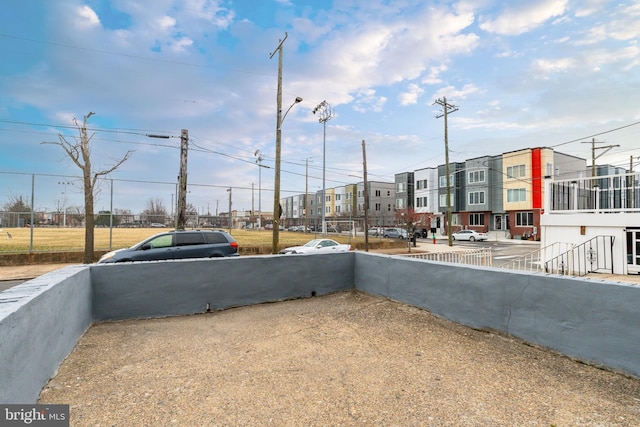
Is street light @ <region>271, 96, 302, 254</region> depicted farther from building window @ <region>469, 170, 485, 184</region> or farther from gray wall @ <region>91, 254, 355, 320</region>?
building window @ <region>469, 170, 485, 184</region>

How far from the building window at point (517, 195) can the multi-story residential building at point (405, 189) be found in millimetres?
18777

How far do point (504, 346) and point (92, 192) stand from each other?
15808 millimetres

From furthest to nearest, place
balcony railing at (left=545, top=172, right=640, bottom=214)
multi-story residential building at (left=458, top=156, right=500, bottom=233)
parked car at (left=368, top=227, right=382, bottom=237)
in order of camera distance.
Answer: multi-story residential building at (left=458, top=156, right=500, bottom=233), parked car at (left=368, top=227, right=382, bottom=237), balcony railing at (left=545, top=172, right=640, bottom=214)

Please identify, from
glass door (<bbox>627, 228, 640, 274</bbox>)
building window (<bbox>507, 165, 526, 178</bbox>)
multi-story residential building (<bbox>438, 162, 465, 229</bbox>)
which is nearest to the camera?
glass door (<bbox>627, 228, 640, 274</bbox>)

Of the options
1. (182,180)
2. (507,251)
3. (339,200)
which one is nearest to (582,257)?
(507,251)

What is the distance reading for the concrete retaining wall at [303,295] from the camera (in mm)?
3033

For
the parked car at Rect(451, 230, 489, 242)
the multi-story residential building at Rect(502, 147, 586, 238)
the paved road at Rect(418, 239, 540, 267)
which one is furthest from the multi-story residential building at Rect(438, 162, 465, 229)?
the paved road at Rect(418, 239, 540, 267)

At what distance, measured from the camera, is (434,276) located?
18.7 ft

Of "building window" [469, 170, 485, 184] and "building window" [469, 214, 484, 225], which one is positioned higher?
"building window" [469, 170, 485, 184]

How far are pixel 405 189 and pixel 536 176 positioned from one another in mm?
22377

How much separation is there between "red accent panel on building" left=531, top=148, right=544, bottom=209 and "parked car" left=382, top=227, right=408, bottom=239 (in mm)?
14577

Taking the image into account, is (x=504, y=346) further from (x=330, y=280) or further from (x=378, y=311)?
(x=330, y=280)

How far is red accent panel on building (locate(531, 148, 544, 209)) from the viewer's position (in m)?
35.4

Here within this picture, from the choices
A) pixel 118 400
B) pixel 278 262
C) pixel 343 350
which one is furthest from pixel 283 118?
pixel 118 400
